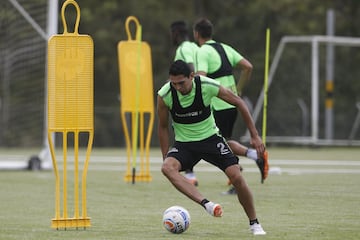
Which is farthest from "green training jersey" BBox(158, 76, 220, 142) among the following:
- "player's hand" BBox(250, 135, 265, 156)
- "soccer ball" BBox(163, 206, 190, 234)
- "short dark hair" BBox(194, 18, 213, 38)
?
"short dark hair" BBox(194, 18, 213, 38)

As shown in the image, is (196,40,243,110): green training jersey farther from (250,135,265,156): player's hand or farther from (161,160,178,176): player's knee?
(250,135,265,156): player's hand

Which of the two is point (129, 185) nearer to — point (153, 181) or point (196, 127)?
point (153, 181)

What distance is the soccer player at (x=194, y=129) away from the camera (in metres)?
9.16

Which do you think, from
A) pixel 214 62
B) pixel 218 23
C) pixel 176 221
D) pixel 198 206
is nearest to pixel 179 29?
pixel 214 62

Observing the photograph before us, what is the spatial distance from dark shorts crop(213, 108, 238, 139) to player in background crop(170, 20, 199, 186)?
0.75 meters

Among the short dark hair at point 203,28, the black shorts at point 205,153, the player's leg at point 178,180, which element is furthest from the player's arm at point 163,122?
the short dark hair at point 203,28

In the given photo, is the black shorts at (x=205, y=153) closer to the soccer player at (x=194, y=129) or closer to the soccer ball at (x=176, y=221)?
the soccer player at (x=194, y=129)

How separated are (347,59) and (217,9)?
7079 millimetres

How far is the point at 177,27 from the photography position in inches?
594

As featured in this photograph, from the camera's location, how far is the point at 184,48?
543 inches

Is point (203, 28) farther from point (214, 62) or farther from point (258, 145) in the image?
point (258, 145)

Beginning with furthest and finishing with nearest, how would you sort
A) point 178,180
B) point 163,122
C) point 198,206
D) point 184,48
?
point 184,48
point 198,206
point 163,122
point 178,180

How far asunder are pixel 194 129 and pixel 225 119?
414cm

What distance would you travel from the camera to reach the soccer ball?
365 inches
